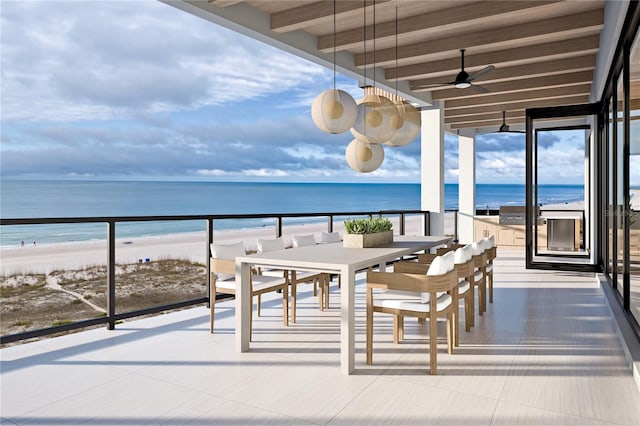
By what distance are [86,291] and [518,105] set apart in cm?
1186

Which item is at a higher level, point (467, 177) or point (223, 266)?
point (467, 177)

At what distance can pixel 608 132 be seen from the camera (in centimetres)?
559

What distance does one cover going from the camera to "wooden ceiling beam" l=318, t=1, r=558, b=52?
14.8ft

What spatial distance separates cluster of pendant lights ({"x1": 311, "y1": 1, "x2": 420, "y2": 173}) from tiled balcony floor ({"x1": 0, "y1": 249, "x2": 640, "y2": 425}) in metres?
1.62

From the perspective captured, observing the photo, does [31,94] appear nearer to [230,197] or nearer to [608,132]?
[230,197]

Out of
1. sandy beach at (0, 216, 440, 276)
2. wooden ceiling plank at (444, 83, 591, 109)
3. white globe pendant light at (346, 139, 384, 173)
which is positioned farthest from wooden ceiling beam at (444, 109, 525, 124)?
sandy beach at (0, 216, 440, 276)

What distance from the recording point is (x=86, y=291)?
43.4 ft

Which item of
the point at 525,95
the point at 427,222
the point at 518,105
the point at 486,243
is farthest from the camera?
the point at 518,105

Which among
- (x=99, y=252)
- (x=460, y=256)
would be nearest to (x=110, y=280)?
(x=460, y=256)

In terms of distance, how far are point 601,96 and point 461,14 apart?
2620mm

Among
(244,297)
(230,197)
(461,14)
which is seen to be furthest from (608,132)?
(230,197)

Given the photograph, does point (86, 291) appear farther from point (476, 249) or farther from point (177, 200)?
point (177, 200)

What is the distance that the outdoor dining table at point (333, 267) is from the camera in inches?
114

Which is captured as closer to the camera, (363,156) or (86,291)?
(363,156)
